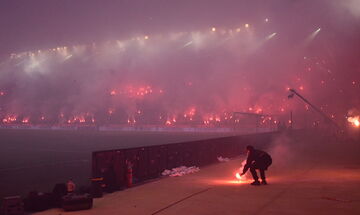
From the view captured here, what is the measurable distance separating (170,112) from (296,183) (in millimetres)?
101323

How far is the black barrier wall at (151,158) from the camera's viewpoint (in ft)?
40.4

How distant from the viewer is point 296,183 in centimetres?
1315

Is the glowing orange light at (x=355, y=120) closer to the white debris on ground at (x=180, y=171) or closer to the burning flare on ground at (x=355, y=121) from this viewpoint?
the burning flare on ground at (x=355, y=121)

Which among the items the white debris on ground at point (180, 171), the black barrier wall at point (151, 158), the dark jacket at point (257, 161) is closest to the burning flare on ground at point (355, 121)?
the black barrier wall at point (151, 158)

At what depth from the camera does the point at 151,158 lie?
607 inches

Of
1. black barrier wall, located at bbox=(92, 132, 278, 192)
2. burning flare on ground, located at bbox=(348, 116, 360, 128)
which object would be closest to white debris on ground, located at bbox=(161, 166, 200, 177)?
black barrier wall, located at bbox=(92, 132, 278, 192)

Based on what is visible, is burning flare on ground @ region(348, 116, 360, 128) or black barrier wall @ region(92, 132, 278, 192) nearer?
black barrier wall @ region(92, 132, 278, 192)

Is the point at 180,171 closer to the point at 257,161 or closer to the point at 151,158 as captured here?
the point at 151,158

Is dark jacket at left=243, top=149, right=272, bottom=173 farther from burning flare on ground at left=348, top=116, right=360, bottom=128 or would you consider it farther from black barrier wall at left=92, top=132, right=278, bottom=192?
burning flare on ground at left=348, top=116, right=360, bottom=128

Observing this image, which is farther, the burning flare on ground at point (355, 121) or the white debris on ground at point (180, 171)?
the burning flare on ground at point (355, 121)

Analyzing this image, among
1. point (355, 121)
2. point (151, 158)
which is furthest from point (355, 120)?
point (151, 158)

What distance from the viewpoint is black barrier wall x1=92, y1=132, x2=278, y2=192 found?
1231 centimetres

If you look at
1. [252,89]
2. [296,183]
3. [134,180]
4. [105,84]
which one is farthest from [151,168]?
[105,84]

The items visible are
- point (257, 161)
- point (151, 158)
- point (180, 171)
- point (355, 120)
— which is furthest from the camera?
point (355, 120)
